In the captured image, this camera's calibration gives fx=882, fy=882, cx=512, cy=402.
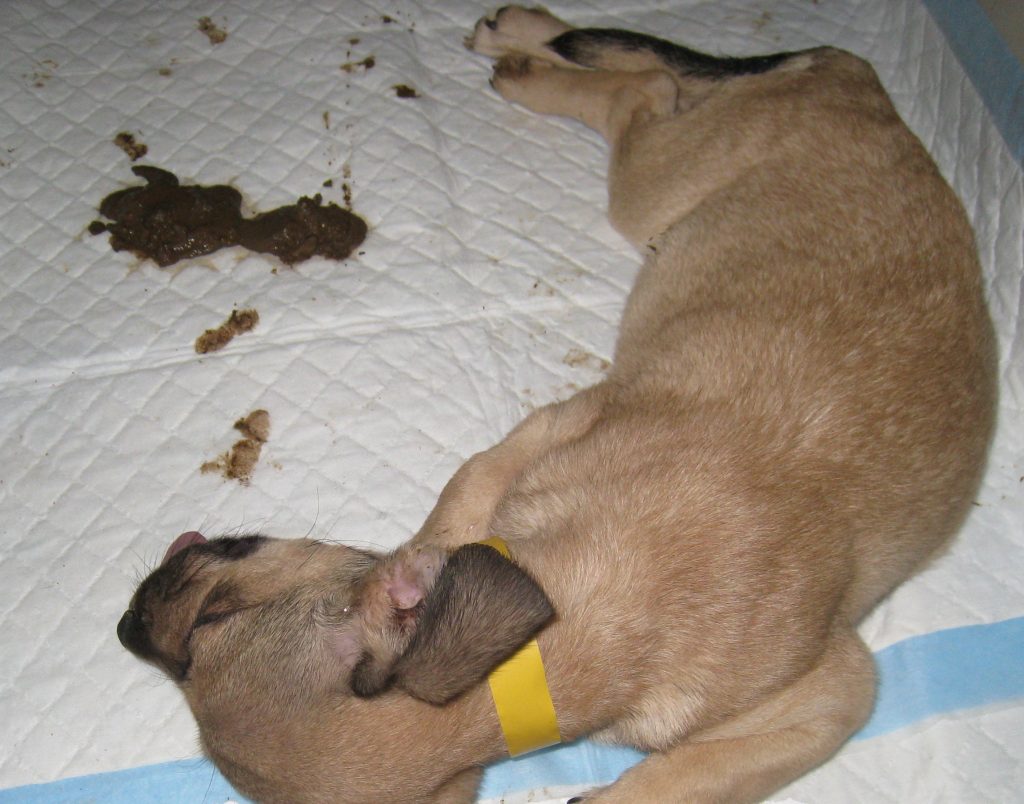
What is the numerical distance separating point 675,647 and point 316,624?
101 cm

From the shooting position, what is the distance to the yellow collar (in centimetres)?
222

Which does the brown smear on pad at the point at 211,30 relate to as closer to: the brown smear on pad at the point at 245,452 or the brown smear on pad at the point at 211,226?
the brown smear on pad at the point at 211,226

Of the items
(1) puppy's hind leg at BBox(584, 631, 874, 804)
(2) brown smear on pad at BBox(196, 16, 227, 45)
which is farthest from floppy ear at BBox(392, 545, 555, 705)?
(2) brown smear on pad at BBox(196, 16, 227, 45)

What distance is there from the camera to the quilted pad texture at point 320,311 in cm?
321

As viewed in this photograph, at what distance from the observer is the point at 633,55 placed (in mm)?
4289

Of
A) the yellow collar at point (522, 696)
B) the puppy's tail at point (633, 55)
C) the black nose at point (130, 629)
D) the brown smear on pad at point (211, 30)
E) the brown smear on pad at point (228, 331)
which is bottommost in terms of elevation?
the brown smear on pad at point (228, 331)

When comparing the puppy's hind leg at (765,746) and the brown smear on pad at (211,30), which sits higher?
the puppy's hind leg at (765,746)

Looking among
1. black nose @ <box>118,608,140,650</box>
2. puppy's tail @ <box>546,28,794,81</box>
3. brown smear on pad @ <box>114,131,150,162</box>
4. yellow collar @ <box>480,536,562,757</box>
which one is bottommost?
brown smear on pad @ <box>114,131,150,162</box>

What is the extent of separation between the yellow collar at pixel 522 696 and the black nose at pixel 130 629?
1.05m

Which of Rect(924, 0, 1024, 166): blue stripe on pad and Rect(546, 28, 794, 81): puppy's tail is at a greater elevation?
Rect(924, 0, 1024, 166): blue stripe on pad

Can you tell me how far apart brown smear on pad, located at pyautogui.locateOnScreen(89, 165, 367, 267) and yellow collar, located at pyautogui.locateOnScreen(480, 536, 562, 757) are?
2392 millimetres

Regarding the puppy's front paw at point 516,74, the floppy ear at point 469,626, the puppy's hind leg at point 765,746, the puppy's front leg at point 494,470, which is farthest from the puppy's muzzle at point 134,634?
the puppy's front paw at point 516,74

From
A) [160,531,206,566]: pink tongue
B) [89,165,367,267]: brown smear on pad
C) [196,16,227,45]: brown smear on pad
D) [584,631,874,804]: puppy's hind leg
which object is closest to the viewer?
[584,631,874,804]: puppy's hind leg

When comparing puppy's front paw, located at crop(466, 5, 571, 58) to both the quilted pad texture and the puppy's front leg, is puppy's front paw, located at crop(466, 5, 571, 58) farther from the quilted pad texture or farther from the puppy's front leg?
the puppy's front leg
